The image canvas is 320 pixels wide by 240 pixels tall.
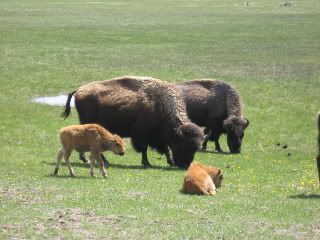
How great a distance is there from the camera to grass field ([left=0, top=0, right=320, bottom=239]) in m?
12.5

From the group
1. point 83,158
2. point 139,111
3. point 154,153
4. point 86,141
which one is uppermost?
point 86,141

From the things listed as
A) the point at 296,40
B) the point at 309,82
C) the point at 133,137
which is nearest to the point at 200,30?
the point at 296,40

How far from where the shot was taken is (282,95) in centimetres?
3325

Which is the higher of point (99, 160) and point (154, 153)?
point (99, 160)

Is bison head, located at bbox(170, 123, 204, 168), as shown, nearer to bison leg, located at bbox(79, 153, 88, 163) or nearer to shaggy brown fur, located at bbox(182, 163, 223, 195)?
bison leg, located at bbox(79, 153, 88, 163)

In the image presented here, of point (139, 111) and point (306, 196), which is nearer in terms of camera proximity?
point (306, 196)

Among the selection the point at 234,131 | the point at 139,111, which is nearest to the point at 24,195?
the point at 139,111

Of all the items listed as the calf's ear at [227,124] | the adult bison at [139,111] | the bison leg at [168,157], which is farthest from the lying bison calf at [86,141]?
the calf's ear at [227,124]

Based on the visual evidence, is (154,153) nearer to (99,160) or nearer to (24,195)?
(99,160)

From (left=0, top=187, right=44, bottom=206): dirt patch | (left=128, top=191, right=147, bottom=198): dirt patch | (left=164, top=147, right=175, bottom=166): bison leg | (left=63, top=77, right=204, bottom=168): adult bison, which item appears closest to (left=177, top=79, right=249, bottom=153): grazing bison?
(left=164, top=147, right=175, bottom=166): bison leg

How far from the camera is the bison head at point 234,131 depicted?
79.0 ft

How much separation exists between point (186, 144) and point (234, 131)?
3921 mm

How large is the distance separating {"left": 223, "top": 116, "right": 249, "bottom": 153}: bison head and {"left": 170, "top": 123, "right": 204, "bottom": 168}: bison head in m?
3.45

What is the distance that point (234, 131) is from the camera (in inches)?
953
